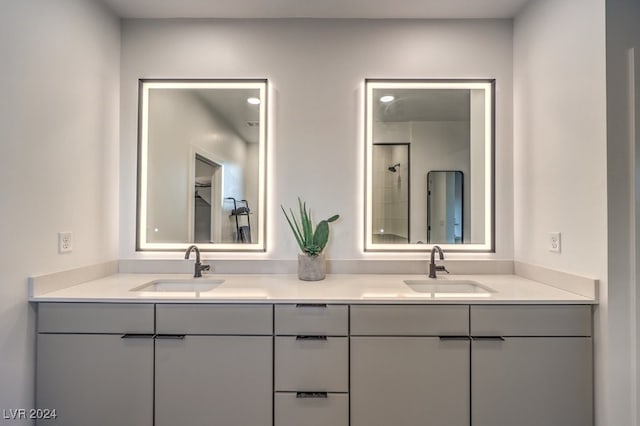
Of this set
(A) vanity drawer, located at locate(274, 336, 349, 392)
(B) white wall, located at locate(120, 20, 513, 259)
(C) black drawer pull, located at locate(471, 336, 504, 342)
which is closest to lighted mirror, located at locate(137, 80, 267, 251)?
(B) white wall, located at locate(120, 20, 513, 259)

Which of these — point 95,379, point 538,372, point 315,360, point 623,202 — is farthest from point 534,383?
point 95,379

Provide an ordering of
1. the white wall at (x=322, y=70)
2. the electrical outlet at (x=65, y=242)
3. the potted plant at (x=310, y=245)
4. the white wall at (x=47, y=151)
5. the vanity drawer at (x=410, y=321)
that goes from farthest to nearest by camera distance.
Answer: the white wall at (x=322, y=70) → the potted plant at (x=310, y=245) → the electrical outlet at (x=65, y=242) → the vanity drawer at (x=410, y=321) → the white wall at (x=47, y=151)

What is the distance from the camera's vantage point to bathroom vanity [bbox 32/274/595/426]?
147cm

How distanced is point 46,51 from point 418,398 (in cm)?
238

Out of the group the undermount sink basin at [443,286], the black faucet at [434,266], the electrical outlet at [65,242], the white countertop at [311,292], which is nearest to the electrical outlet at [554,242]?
the white countertop at [311,292]

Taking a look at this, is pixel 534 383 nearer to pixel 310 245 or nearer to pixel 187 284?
pixel 310 245

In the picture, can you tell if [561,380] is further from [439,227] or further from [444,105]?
[444,105]

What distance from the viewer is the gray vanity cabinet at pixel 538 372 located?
57.6 inches

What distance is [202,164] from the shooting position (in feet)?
6.93

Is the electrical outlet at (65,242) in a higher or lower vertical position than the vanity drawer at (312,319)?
higher

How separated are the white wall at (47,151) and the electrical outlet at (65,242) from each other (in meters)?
0.03

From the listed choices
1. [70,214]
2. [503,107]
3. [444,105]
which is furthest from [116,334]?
[503,107]

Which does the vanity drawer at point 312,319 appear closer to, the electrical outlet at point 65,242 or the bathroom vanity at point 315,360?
the bathroom vanity at point 315,360

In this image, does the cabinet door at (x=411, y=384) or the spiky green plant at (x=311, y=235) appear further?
the spiky green plant at (x=311, y=235)
